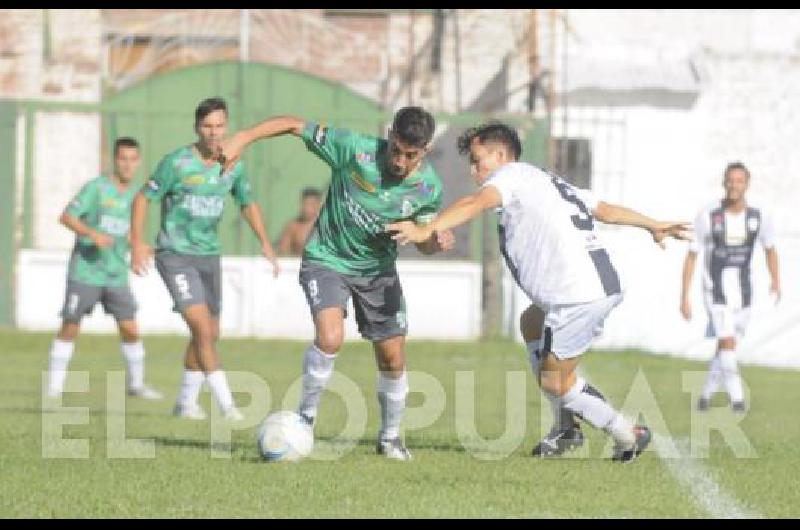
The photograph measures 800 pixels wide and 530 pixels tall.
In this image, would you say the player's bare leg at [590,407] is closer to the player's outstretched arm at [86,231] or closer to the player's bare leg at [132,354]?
the player's outstretched arm at [86,231]

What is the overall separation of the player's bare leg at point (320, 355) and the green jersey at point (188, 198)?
3014 millimetres

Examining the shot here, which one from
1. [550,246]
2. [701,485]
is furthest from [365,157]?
[701,485]

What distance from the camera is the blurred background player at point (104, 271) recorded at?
15.4m

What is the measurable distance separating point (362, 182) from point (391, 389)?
126 centimetres

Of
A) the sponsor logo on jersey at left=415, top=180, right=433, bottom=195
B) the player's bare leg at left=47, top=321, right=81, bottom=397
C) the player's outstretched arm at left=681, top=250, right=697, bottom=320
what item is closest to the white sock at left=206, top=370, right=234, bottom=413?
the player's bare leg at left=47, top=321, right=81, bottom=397

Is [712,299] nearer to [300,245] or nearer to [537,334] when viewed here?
[537,334]

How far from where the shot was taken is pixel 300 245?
22.9 m

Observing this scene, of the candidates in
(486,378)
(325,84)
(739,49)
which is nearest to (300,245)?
(325,84)

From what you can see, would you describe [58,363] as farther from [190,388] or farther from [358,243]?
[358,243]

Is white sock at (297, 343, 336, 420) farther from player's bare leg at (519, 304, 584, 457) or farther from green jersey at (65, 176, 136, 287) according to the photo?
green jersey at (65, 176, 136, 287)

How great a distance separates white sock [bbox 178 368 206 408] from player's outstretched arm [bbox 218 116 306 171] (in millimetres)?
3650

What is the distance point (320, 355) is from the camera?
10164 millimetres

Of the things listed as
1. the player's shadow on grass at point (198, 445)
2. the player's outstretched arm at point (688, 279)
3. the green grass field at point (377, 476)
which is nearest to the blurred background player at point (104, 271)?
the green grass field at point (377, 476)

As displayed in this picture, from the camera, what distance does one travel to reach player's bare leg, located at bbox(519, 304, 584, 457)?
1049cm
